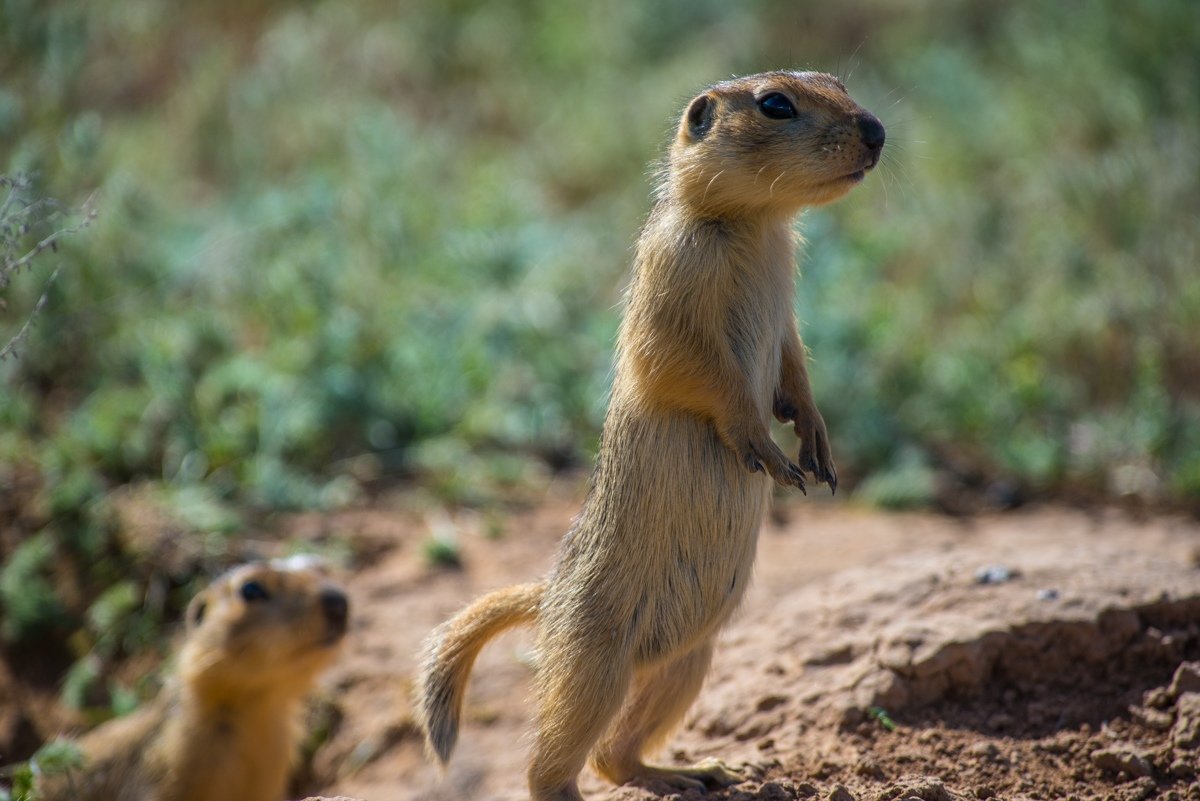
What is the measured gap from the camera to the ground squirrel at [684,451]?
340cm

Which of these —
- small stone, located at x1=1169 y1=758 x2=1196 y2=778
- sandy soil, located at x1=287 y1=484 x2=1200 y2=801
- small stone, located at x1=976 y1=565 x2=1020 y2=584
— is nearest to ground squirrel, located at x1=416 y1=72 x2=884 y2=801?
sandy soil, located at x1=287 y1=484 x2=1200 y2=801

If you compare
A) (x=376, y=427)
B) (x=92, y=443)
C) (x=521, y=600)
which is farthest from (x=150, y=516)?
(x=521, y=600)

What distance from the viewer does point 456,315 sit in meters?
7.11

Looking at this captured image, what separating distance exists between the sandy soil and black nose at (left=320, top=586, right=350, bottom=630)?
1.47 feet

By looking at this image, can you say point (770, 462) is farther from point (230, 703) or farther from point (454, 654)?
point (230, 703)

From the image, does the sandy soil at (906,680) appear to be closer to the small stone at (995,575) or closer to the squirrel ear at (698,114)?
the small stone at (995,575)

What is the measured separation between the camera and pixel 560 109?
10789mm

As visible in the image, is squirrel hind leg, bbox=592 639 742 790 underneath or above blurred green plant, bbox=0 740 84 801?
underneath

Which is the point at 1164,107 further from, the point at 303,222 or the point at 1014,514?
the point at 303,222

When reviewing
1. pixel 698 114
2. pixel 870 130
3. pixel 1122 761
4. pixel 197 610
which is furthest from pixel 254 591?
pixel 1122 761

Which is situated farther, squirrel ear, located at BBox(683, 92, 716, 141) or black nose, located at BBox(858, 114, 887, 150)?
squirrel ear, located at BBox(683, 92, 716, 141)

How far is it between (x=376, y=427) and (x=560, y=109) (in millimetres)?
5095

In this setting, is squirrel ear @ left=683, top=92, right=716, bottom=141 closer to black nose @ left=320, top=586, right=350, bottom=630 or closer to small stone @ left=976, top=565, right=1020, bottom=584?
small stone @ left=976, top=565, right=1020, bottom=584

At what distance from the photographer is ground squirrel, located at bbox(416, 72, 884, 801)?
11.2 feet
